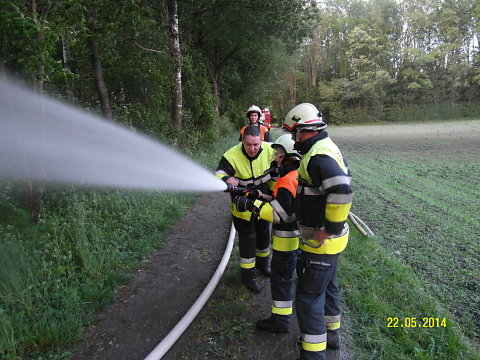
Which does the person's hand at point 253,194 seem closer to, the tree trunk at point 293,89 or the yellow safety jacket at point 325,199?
the yellow safety jacket at point 325,199

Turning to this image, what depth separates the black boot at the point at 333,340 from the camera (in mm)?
3096

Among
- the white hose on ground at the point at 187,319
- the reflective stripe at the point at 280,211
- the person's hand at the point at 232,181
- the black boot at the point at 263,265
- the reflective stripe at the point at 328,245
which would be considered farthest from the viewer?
the black boot at the point at 263,265

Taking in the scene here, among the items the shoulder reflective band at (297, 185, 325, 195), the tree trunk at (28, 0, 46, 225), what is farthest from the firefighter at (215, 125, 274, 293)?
the tree trunk at (28, 0, 46, 225)

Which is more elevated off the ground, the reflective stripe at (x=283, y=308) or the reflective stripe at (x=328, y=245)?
the reflective stripe at (x=328, y=245)

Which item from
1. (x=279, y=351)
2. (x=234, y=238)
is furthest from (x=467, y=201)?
(x=279, y=351)

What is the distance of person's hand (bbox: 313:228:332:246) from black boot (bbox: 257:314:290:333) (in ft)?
3.65

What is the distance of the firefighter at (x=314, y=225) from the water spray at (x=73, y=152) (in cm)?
126

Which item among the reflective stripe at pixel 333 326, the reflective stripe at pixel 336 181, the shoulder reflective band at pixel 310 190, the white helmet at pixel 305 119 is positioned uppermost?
the white helmet at pixel 305 119

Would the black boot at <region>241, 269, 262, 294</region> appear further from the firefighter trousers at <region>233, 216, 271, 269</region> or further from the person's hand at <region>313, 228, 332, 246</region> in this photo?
the person's hand at <region>313, 228, 332, 246</region>

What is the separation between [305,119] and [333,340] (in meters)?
2.04

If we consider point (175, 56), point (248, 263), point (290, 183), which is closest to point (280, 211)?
point (290, 183)

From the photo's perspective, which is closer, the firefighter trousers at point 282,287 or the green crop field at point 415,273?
the green crop field at point 415,273

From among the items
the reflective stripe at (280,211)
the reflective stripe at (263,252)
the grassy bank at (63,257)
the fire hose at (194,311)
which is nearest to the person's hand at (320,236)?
the reflective stripe at (280,211)

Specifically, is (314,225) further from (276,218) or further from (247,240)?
(247,240)
